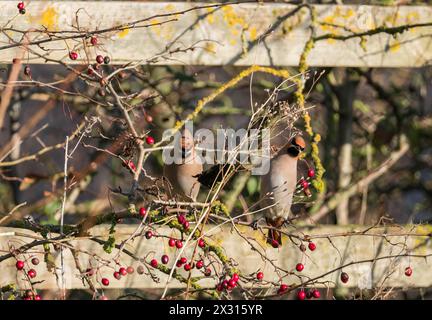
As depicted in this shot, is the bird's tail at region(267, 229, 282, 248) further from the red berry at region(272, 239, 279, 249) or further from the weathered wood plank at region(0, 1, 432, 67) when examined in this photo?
the weathered wood plank at region(0, 1, 432, 67)

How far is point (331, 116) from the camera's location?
5992mm

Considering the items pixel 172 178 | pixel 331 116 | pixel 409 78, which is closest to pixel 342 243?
pixel 172 178

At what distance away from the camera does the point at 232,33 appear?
12.9ft

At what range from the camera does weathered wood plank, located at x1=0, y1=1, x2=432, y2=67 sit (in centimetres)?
378

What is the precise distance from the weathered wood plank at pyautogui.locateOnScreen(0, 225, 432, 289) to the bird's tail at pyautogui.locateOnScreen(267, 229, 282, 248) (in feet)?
0.09

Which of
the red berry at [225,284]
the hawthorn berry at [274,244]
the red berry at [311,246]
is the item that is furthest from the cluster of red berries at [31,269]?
the red berry at [311,246]

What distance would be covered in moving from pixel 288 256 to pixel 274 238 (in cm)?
12

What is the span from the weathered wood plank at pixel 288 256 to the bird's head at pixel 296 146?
0.63 metres

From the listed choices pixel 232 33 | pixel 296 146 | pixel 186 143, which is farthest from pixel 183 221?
pixel 296 146

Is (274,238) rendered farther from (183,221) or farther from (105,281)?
(105,281)

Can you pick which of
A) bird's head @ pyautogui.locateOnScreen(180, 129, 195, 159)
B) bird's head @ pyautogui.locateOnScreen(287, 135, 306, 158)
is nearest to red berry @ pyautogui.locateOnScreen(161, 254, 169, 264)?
bird's head @ pyautogui.locateOnScreen(180, 129, 195, 159)

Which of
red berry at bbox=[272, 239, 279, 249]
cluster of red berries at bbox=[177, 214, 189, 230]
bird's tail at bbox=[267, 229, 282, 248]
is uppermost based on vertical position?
cluster of red berries at bbox=[177, 214, 189, 230]
